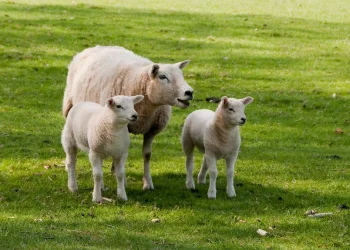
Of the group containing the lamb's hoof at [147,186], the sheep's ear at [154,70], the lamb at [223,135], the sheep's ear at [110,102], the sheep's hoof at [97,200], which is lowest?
the lamb's hoof at [147,186]

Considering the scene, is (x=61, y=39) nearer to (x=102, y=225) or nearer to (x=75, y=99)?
Result: (x=75, y=99)

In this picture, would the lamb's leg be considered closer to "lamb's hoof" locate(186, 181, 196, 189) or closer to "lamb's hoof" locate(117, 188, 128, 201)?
"lamb's hoof" locate(117, 188, 128, 201)

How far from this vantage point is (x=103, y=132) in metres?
9.62

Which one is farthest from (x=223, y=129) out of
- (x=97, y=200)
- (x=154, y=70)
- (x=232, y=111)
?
(x=97, y=200)

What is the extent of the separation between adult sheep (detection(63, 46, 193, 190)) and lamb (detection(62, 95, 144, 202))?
26.9 inches

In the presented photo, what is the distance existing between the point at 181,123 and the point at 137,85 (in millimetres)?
4671

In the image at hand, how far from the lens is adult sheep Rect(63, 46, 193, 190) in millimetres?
10344

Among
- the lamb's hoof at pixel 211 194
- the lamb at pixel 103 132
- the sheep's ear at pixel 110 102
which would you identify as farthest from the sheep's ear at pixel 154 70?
the lamb's hoof at pixel 211 194

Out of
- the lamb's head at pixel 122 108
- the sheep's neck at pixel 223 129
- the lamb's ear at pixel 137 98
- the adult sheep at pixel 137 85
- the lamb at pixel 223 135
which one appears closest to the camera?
the lamb's head at pixel 122 108

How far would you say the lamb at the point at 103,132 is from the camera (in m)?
9.46

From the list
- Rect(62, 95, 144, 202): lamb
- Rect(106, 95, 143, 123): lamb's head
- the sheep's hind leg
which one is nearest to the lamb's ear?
Rect(62, 95, 144, 202): lamb

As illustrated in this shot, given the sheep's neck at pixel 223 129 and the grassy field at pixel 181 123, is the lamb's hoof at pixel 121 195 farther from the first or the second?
the sheep's neck at pixel 223 129

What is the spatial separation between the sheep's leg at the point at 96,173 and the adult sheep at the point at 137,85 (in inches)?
42.3

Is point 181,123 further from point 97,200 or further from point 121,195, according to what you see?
point 97,200
